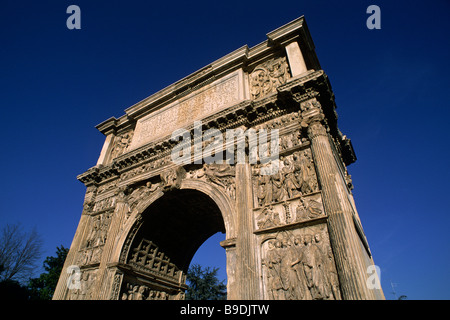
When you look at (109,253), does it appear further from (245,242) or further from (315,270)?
(315,270)

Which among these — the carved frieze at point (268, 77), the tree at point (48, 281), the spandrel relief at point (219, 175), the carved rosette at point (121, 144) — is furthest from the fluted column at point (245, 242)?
the tree at point (48, 281)

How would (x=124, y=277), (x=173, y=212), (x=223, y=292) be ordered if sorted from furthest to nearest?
(x=223, y=292) < (x=173, y=212) < (x=124, y=277)

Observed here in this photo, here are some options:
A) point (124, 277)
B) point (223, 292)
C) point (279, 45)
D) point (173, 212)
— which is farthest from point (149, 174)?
point (223, 292)

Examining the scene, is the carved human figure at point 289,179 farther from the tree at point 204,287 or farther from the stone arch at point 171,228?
the tree at point 204,287

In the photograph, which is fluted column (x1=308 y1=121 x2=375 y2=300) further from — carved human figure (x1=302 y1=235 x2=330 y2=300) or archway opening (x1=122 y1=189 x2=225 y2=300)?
archway opening (x1=122 y1=189 x2=225 y2=300)

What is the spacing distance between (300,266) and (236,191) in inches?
104

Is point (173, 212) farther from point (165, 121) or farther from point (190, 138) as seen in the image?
point (165, 121)

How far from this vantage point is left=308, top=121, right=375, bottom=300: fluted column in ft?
15.0

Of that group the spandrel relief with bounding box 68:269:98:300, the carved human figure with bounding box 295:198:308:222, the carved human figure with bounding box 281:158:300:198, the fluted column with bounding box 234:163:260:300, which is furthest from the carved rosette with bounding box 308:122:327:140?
the spandrel relief with bounding box 68:269:98:300

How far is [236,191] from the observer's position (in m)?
7.25

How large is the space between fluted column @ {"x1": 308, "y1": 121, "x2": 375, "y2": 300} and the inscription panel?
11.6 feet

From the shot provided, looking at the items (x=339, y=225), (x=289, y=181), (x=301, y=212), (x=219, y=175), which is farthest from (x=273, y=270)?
(x=219, y=175)
